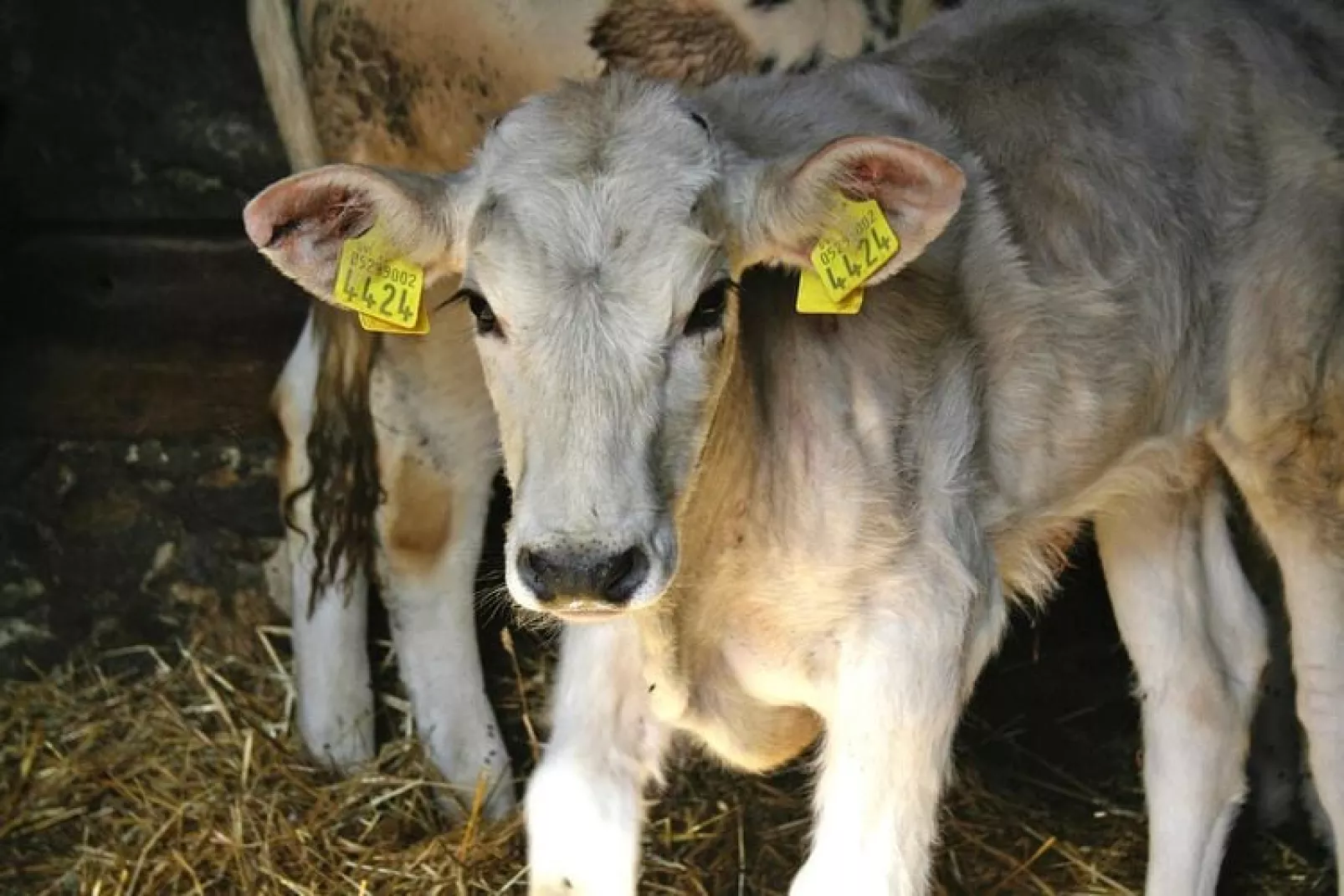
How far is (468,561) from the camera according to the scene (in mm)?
5348

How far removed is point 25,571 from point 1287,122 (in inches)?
137

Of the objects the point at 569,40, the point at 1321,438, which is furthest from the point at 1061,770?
the point at 569,40

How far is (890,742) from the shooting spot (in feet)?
11.9

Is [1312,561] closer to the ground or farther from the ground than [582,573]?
closer to the ground

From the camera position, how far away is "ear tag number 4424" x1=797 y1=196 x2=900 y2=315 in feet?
11.4

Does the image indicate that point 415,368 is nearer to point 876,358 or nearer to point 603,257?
point 876,358

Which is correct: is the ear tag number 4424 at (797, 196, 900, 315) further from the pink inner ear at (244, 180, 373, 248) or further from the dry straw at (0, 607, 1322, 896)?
the dry straw at (0, 607, 1322, 896)

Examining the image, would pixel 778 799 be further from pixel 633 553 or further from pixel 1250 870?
pixel 633 553

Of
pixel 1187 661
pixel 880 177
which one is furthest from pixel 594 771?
pixel 1187 661

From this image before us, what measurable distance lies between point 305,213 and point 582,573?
890mm

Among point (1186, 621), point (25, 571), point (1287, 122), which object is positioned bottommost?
point (25, 571)

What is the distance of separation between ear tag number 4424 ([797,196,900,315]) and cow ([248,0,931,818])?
122 centimetres

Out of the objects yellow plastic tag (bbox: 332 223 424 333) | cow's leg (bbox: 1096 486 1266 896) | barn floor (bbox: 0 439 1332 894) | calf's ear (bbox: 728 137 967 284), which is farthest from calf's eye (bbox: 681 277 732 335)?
barn floor (bbox: 0 439 1332 894)

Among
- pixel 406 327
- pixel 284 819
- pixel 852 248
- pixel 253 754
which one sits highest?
pixel 852 248
